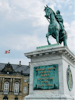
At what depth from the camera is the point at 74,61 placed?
12039 mm

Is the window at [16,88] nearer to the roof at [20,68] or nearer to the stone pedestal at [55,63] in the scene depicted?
the roof at [20,68]

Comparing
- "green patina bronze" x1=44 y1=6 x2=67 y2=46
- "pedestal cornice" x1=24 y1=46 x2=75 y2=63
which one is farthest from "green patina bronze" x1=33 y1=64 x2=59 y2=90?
"green patina bronze" x1=44 y1=6 x2=67 y2=46

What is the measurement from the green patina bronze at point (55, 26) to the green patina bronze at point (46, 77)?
224cm

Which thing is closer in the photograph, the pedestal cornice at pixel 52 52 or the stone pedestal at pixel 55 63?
the stone pedestal at pixel 55 63

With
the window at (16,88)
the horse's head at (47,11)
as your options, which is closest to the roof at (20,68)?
the window at (16,88)

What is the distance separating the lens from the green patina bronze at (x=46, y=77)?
9.69 metres

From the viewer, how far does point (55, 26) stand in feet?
37.2

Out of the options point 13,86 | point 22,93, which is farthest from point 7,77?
point 22,93

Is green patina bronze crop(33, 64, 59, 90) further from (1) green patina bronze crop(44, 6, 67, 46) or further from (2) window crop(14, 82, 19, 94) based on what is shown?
(2) window crop(14, 82, 19, 94)

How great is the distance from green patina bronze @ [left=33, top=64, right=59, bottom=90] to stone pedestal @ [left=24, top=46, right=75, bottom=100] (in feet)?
0.61

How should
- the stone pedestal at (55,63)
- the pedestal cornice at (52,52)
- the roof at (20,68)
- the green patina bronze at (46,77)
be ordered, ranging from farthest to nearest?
the roof at (20,68), the pedestal cornice at (52,52), the green patina bronze at (46,77), the stone pedestal at (55,63)

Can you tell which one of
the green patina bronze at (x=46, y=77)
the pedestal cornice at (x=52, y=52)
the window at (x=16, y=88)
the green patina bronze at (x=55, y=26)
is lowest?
the window at (x=16, y=88)

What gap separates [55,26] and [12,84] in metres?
41.5

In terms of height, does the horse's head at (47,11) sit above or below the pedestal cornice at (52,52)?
above
